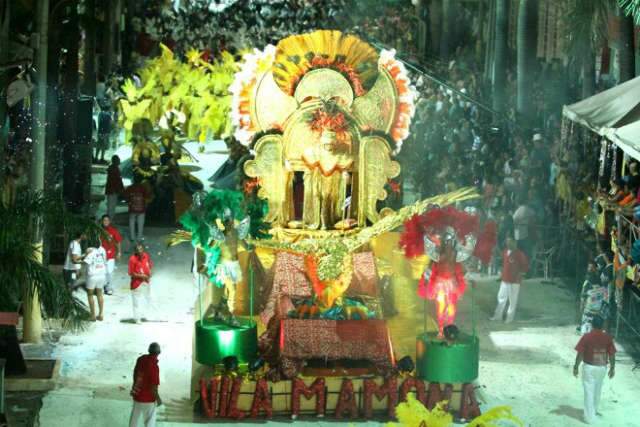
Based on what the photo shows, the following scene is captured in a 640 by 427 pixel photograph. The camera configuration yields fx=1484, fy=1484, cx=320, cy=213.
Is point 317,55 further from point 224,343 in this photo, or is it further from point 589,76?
point 589,76

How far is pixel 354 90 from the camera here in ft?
66.3

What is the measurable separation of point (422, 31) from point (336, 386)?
155 feet

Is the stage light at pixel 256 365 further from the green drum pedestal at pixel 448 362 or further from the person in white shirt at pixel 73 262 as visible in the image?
the person in white shirt at pixel 73 262

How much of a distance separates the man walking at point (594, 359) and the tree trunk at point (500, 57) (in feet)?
78.4

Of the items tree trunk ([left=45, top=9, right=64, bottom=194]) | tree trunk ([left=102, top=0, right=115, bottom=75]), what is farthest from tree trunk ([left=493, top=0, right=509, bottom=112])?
tree trunk ([left=45, top=9, right=64, bottom=194])

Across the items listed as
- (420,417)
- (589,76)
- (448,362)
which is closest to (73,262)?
(448,362)

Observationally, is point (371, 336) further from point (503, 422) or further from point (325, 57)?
point (325, 57)

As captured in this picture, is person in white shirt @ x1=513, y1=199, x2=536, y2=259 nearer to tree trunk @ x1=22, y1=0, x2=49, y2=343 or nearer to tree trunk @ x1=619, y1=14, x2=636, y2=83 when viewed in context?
tree trunk @ x1=619, y1=14, x2=636, y2=83

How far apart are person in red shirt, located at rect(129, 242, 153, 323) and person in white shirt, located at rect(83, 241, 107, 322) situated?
1.51 feet

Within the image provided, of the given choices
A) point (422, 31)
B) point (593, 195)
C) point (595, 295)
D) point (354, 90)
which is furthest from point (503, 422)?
point (422, 31)

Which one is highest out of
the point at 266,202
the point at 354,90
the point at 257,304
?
the point at 354,90

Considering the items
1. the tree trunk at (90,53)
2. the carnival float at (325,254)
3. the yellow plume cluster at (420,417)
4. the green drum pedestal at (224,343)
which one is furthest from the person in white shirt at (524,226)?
the yellow plume cluster at (420,417)

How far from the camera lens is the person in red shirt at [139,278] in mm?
21484

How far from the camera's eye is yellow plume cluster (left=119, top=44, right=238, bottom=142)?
120ft
